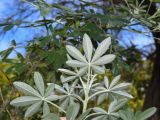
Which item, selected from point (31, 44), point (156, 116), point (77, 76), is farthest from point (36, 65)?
point (156, 116)

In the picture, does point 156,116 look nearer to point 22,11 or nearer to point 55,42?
point 22,11

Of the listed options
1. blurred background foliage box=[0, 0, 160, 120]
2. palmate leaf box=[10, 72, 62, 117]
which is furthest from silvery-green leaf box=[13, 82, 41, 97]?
blurred background foliage box=[0, 0, 160, 120]

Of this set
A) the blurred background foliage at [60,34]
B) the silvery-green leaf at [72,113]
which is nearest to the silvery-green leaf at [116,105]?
the silvery-green leaf at [72,113]

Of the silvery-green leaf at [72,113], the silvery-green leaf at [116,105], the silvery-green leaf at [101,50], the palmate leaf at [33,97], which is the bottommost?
the silvery-green leaf at [116,105]

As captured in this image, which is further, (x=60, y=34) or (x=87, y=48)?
(x=60, y=34)

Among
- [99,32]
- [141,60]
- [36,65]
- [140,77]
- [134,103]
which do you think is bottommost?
[134,103]

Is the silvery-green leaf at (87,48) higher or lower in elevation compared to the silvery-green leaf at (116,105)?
higher

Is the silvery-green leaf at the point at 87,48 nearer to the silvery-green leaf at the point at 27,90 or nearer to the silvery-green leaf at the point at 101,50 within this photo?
the silvery-green leaf at the point at 101,50

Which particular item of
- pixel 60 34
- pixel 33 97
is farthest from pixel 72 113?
pixel 60 34

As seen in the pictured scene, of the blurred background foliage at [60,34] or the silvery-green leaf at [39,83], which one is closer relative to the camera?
the silvery-green leaf at [39,83]

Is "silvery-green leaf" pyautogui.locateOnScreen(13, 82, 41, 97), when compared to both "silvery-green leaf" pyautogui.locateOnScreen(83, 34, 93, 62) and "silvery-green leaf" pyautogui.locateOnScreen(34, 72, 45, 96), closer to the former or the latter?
"silvery-green leaf" pyautogui.locateOnScreen(34, 72, 45, 96)

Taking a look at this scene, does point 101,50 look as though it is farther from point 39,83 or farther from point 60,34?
point 60,34
